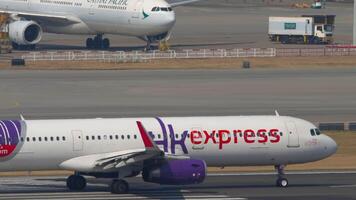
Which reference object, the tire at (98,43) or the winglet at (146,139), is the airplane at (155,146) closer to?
the winglet at (146,139)

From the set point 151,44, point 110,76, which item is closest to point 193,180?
point 110,76

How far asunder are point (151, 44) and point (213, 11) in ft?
200

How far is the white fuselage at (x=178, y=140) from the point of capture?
176ft

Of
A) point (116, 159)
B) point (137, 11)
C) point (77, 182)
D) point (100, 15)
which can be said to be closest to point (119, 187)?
point (116, 159)

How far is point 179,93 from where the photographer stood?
319 feet

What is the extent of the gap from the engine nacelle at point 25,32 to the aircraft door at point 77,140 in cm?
7637

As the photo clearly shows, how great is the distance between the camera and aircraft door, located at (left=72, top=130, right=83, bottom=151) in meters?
54.2

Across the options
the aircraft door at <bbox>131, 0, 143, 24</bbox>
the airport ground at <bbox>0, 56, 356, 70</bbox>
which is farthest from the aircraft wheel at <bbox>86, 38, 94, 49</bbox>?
the airport ground at <bbox>0, 56, 356, 70</bbox>

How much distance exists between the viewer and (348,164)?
65.2 meters

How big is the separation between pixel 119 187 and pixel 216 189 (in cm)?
509

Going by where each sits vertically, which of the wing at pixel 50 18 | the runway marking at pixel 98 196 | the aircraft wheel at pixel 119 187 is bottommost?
the runway marking at pixel 98 196

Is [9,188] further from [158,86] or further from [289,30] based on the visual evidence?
[289,30]

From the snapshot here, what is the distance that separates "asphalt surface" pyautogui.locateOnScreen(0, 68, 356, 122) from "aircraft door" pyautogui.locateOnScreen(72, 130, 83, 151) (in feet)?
96.3

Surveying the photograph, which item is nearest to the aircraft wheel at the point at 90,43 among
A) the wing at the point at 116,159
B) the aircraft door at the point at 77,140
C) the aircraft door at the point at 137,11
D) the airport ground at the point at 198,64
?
the aircraft door at the point at 137,11
